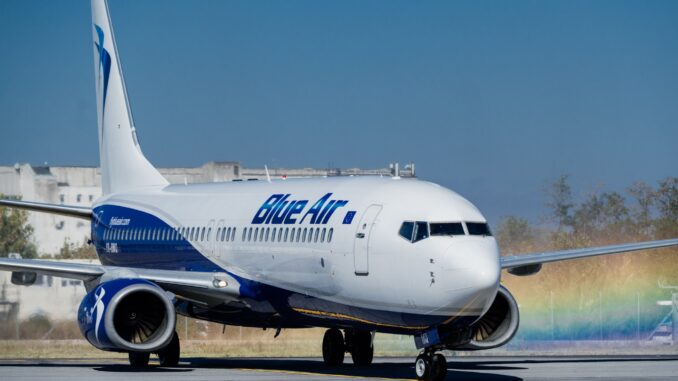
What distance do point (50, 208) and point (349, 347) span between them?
29.6 ft

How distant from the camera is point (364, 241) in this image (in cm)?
2489

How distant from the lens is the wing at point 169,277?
96.7 ft

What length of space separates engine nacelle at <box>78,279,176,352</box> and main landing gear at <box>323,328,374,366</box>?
417 cm

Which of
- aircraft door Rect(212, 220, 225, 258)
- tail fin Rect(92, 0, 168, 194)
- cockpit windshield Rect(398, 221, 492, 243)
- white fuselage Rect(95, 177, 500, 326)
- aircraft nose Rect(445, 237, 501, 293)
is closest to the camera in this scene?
aircraft nose Rect(445, 237, 501, 293)

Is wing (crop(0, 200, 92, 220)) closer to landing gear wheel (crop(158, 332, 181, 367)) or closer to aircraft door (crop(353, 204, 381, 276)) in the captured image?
landing gear wheel (crop(158, 332, 181, 367))

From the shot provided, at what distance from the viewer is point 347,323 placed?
26.2 meters

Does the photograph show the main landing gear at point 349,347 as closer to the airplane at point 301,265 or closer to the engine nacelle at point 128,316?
the airplane at point 301,265

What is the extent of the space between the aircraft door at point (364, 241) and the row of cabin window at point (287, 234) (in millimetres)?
1038

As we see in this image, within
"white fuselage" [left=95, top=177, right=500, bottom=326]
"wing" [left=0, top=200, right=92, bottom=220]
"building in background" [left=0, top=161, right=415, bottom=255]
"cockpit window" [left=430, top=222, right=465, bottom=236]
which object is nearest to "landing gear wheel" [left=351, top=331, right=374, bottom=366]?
"white fuselage" [left=95, top=177, right=500, bottom=326]

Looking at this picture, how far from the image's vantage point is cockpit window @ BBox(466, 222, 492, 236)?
23.8m

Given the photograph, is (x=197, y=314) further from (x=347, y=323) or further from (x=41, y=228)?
(x=41, y=228)

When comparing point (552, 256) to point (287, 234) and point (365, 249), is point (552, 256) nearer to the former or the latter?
point (287, 234)

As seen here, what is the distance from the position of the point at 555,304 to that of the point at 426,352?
17814 millimetres

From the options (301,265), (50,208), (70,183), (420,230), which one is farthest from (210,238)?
(70,183)
